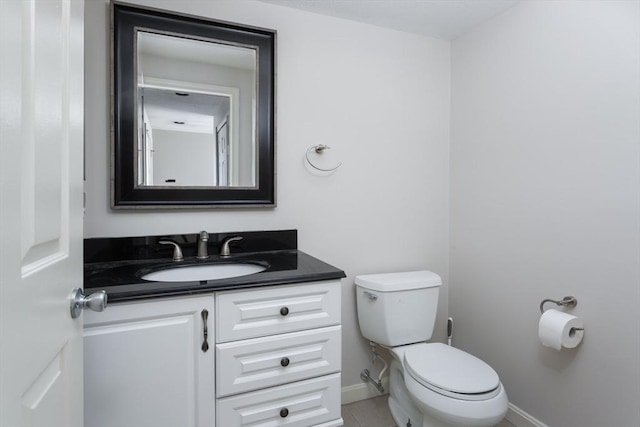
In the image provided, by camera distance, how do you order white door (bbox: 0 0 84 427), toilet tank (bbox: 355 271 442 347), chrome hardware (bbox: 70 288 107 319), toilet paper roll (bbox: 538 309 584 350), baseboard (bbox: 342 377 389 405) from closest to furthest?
white door (bbox: 0 0 84 427), chrome hardware (bbox: 70 288 107 319), toilet paper roll (bbox: 538 309 584 350), toilet tank (bbox: 355 271 442 347), baseboard (bbox: 342 377 389 405)

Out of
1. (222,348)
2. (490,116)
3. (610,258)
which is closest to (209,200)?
(222,348)

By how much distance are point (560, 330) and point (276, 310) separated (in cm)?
119

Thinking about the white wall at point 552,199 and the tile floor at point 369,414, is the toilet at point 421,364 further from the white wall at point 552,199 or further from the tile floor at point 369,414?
the white wall at point 552,199

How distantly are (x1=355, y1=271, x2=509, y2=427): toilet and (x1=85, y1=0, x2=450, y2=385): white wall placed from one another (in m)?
0.21

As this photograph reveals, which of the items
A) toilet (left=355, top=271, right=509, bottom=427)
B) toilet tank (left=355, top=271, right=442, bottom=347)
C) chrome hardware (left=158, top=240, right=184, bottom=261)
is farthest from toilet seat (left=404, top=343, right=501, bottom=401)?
chrome hardware (left=158, top=240, right=184, bottom=261)

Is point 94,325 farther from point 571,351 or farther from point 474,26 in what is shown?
point 474,26

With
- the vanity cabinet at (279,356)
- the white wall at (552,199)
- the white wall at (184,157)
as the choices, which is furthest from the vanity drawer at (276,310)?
the white wall at (552,199)

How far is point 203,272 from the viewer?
1.56 m

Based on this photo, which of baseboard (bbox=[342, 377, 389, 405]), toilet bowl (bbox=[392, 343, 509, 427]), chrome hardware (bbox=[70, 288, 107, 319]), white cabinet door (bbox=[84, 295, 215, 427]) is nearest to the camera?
chrome hardware (bbox=[70, 288, 107, 319])

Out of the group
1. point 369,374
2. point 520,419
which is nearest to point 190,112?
point 369,374

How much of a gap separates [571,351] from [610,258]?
46 cm

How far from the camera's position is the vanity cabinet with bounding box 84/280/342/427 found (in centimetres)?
107

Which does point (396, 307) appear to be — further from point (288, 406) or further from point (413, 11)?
point (413, 11)

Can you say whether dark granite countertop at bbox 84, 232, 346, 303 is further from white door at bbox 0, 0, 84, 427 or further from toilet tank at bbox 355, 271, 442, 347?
toilet tank at bbox 355, 271, 442, 347
